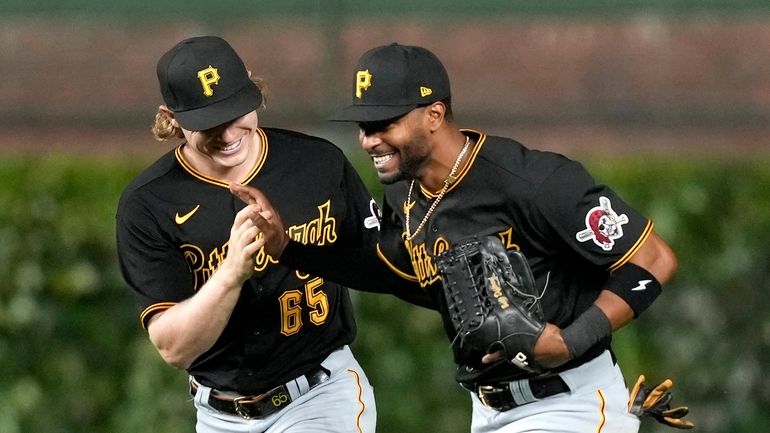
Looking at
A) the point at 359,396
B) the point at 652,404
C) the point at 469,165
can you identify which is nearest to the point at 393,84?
the point at 469,165

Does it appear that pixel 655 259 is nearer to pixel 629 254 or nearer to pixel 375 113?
pixel 629 254

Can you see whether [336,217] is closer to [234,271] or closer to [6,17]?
[234,271]

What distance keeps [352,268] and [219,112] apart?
72 centimetres

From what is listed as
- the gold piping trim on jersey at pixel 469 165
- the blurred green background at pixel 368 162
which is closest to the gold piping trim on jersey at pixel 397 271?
the gold piping trim on jersey at pixel 469 165

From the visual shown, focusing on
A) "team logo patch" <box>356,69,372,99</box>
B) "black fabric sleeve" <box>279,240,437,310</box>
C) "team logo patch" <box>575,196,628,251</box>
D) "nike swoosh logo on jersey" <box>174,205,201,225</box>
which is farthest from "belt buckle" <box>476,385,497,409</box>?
"nike swoosh logo on jersey" <box>174,205,201,225</box>

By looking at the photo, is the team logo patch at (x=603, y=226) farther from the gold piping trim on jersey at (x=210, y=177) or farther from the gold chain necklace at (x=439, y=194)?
the gold piping trim on jersey at (x=210, y=177)

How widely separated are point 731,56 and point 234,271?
4.53m

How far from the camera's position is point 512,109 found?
337 inches

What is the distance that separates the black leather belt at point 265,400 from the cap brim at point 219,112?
100 cm

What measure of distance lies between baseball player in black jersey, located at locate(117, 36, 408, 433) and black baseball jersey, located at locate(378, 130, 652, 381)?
46 cm

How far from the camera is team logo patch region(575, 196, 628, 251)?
4797mm

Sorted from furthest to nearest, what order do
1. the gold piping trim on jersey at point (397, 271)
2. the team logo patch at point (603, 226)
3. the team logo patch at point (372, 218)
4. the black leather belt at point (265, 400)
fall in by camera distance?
the team logo patch at point (372, 218) → the black leather belt at point (265, 400) → the gold piping trim on jersey at point (397, 271) → the team logo patch at point (603, 226)

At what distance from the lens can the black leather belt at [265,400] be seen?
17.9 feet

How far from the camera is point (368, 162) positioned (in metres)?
7.59
